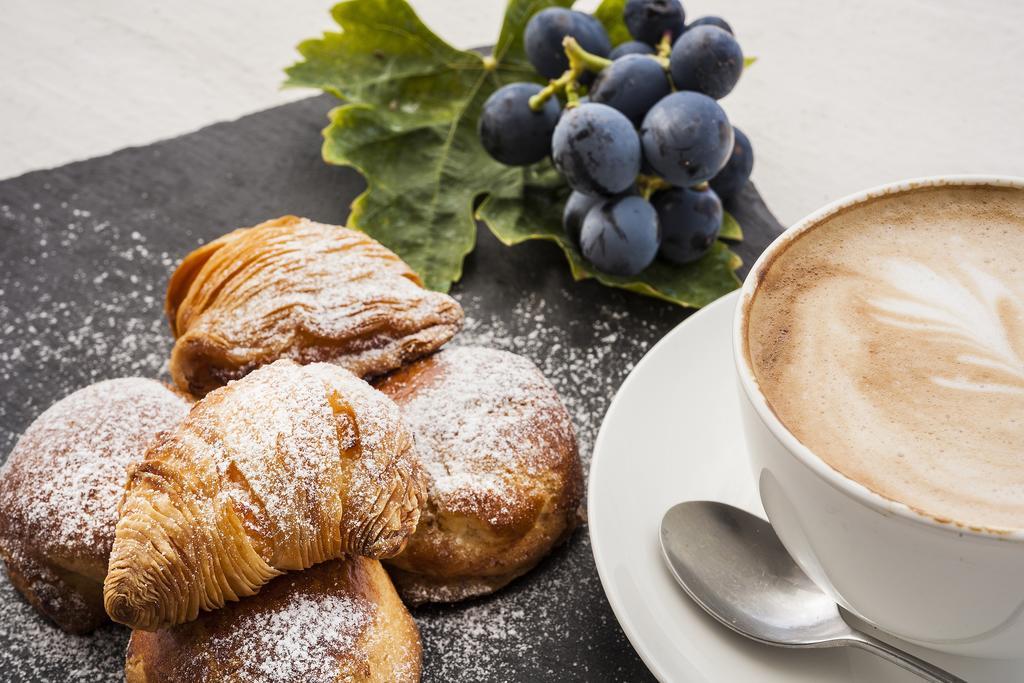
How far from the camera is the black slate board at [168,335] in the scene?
1.15m

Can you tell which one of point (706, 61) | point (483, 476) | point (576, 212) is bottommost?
point (483, 476)

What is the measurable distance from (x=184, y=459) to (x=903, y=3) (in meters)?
1.93

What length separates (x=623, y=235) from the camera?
1.47 metres

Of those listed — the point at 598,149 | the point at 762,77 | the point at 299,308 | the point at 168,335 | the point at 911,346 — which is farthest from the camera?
the point at 762,77

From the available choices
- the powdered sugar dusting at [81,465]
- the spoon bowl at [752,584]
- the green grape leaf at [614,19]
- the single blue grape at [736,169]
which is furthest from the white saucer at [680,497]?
the green grape leaf at [614,19]

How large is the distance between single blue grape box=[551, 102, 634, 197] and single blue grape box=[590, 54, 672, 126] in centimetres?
5

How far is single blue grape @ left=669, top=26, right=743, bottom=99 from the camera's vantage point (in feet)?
4.80

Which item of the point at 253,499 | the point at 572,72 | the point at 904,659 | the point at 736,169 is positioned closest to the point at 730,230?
the point at 736,169

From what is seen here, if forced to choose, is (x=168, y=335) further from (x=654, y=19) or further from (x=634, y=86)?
(x=654, y=19)

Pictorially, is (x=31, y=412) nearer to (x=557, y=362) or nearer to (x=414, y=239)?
(x=414, y=239)

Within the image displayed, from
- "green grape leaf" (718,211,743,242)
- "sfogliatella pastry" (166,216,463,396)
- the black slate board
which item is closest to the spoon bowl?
the black slate board

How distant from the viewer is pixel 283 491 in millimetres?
996

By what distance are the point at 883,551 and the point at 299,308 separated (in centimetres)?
70

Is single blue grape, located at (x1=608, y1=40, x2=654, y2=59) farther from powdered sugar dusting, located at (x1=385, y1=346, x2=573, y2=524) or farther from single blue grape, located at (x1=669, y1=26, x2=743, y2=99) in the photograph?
powdered sugar dusting, located at (x1=385, y1=346, x2=573, y2=524)
